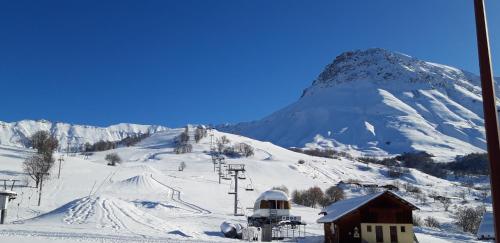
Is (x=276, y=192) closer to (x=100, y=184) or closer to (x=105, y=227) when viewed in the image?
(x=105, y=227)

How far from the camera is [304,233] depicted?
5362 cm

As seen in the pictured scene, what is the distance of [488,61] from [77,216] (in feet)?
130

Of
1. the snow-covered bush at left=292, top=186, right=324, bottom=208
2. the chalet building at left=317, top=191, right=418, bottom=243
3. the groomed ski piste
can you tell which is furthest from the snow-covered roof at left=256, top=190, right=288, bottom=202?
the snow-covered bush at left=292, top=186, right=324, bottom=208

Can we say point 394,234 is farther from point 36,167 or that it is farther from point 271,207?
point 36,167

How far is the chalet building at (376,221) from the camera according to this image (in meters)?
40.8

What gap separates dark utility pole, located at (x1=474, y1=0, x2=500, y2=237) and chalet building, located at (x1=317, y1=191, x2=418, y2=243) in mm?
35289

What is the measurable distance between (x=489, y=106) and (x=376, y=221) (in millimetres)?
36679

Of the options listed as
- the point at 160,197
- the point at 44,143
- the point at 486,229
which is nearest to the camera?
the point at 486,229

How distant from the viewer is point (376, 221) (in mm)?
41031

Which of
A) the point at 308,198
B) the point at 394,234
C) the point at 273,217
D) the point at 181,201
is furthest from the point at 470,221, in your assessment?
the point at 181,201

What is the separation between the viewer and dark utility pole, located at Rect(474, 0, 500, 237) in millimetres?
5918

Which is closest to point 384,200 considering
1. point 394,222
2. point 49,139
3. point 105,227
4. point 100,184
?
point 394,222

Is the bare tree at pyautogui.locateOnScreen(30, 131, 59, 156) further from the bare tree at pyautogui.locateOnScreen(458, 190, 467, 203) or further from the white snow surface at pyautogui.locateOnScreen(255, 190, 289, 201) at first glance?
the bare tree at pyautogui.locateOnScreen(458, 190, 467, 203)

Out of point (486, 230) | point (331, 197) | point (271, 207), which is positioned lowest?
point (486, 230)
